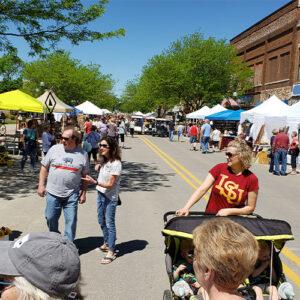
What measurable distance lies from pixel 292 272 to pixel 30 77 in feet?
212

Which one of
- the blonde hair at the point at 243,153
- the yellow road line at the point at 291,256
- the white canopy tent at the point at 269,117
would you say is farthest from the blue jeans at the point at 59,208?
the white canopy tent at the point at 269,117

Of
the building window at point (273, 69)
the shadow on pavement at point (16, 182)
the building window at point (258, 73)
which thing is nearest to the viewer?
the shadow on pavement at point (16, 182)

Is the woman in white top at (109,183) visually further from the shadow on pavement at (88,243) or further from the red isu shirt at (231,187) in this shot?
the red isu shirt at (231,187)

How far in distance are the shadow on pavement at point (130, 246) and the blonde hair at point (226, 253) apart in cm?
450

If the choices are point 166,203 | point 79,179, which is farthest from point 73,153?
point 166,203

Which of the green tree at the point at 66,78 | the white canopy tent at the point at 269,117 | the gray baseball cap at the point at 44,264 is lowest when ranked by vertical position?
the gray baseball cap at the point at 44,264

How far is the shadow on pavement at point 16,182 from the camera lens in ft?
36.2

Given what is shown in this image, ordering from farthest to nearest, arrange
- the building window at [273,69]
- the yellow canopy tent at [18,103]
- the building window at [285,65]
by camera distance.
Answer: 1. the building window at [273,69]
2. the building window at [285,65]
3. the yellow canopy tent at [18,103]

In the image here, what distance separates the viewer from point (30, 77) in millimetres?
66250

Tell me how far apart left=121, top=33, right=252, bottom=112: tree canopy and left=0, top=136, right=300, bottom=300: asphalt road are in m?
31.2

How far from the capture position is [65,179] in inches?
235

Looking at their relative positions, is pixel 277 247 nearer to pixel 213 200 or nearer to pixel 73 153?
pixel 213 200

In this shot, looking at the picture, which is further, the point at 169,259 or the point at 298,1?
the point at 298,1

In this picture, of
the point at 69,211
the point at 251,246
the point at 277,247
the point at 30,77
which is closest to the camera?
the point at 251,246
